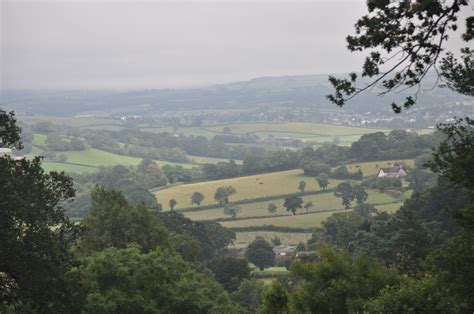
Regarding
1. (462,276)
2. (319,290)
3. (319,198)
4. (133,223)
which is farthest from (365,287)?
(319,198)

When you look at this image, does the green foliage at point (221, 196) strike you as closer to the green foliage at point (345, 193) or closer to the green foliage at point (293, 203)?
the green foliage at point (293, 203)

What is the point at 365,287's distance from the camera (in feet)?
74.1

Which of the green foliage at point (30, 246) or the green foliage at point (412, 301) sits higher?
the green foliage at point (30, 246)

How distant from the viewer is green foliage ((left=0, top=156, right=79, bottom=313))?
13.4 meters

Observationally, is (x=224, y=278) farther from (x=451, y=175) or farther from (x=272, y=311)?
(x=451, y=175)

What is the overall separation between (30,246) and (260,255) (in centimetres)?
4933

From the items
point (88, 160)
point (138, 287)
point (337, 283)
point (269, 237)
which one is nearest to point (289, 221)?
point (269, 237)

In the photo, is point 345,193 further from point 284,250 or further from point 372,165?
point 372,165

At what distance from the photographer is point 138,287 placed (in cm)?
2330

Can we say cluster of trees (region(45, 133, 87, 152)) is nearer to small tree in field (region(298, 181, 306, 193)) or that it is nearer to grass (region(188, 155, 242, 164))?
grass (region(188, 155, 242, 164))

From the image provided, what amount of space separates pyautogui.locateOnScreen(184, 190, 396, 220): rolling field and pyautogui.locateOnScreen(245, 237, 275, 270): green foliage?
68.5 ft

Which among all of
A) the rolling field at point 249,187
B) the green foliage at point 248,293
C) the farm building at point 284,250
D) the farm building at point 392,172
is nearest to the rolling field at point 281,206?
the rolling field at point 249,187

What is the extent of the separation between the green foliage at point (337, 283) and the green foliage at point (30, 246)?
10.4m

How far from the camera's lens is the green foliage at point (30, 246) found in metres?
13.4
